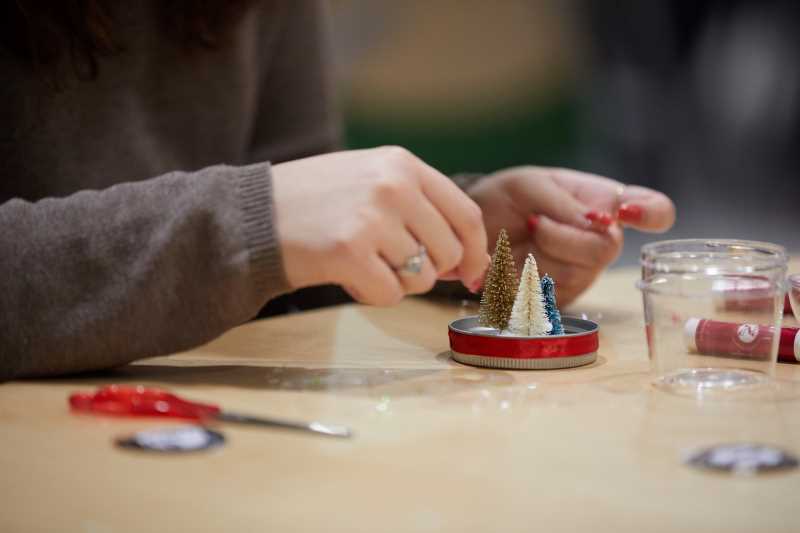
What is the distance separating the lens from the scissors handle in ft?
2.19

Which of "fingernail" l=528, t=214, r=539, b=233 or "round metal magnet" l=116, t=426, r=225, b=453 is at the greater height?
"fingernail" l=528, t=214, r=539, b=233

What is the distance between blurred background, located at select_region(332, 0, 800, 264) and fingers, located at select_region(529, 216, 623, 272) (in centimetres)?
204

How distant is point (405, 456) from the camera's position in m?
0.61

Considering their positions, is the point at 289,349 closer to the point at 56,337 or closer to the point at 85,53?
the point at 56,337

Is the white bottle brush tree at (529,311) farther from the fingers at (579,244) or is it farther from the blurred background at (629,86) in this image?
the blurred background at (629,86)

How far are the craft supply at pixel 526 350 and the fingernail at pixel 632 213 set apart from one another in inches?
11.1

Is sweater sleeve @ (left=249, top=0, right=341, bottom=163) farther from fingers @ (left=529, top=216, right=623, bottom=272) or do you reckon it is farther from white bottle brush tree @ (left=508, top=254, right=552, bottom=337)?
white bottle brush tree @ (left=508, top=254, right=552, bottom=337)

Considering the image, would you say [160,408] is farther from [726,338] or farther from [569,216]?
[569,216]

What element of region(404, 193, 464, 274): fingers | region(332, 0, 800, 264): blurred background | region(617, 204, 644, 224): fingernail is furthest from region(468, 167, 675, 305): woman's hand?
region(332, 0, 800, 264): blurred background

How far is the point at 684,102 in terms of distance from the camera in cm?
342

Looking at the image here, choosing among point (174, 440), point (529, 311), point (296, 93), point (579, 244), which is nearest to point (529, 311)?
point (529, 311)

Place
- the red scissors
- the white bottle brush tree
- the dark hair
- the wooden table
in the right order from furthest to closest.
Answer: the dark hair → the white bottle brush tree → the red scissors → the wooden table

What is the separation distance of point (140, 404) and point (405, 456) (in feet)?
0.66

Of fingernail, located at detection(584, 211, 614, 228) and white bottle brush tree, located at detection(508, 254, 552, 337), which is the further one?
fingernail, located at detection(584, 211, 614, 228)
